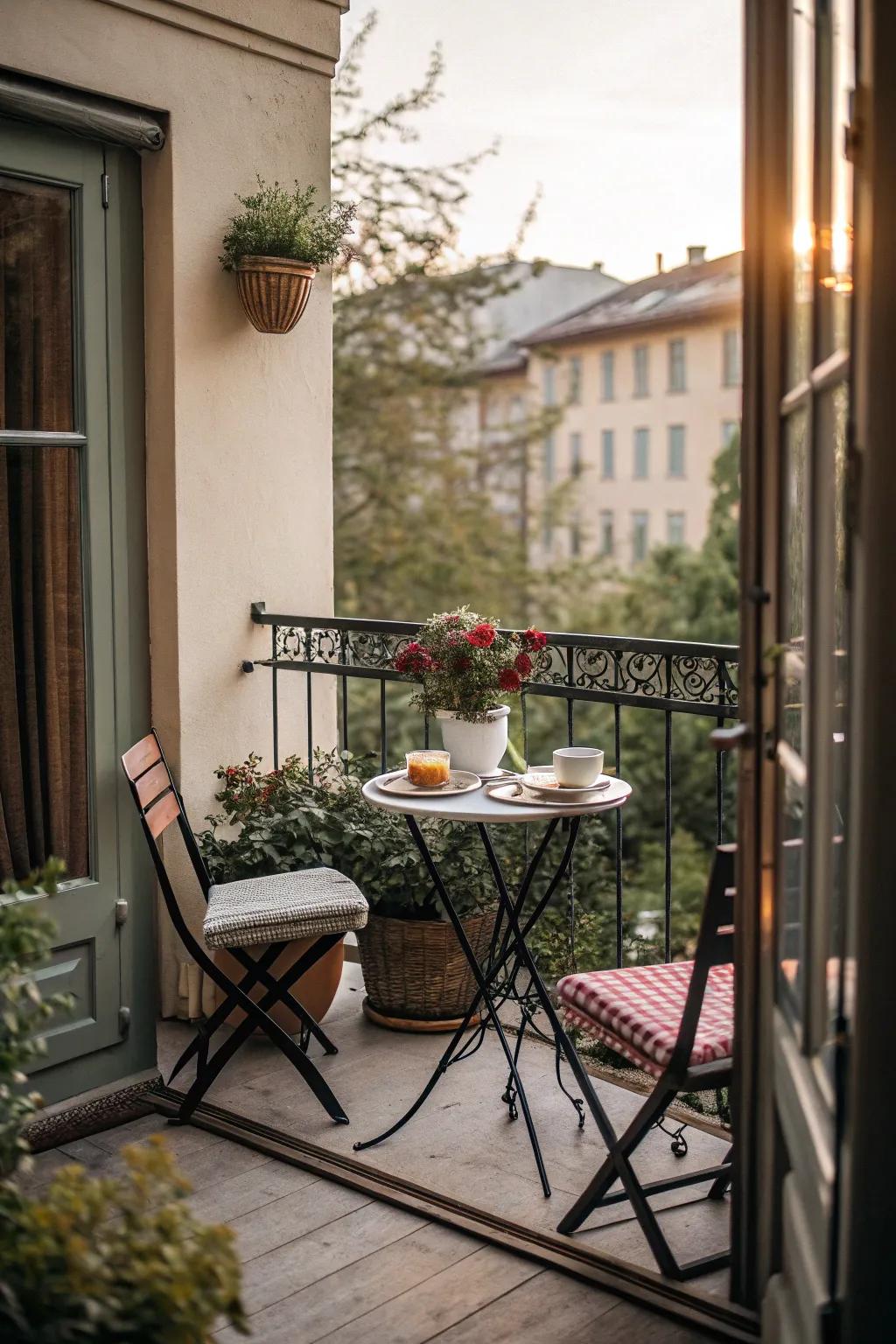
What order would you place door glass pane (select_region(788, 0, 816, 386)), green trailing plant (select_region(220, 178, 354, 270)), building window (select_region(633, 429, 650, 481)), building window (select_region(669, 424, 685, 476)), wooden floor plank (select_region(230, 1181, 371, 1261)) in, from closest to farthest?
door glass pane (select_region(788, 0, 816, 386)) → wooden floor plank (select_region(230, 1181, 371, 1261)) → green trailing plant (select_region(220, 178, 354, 270)) → building window (select_region(633, 429, 650, 481)) → building window (select_region(669, 424, 685, 476))

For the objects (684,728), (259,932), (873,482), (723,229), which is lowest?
(684,728)

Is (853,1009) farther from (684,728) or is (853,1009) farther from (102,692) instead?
(684,728)

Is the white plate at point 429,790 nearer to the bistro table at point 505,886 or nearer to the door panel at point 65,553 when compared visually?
the bistro table at point 505,886

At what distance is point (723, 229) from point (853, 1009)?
51.7ft

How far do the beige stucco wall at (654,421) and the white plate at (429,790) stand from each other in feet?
50.4

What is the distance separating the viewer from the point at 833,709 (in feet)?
5.81

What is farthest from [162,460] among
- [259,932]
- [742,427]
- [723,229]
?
[723,229]

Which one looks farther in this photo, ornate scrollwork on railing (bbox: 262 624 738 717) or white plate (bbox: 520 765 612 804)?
ornate scrollwork on railing (bbox: 262 624 738 717)

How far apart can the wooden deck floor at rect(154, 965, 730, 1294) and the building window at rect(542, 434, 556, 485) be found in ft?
45.2

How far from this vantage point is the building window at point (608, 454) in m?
19.6

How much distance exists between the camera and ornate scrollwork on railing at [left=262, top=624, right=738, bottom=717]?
333cm

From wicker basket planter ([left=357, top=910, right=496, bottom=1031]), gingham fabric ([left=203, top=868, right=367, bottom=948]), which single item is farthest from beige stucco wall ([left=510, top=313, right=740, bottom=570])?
gingham fabric ([left=203, top=868, right=367, bottom=948])

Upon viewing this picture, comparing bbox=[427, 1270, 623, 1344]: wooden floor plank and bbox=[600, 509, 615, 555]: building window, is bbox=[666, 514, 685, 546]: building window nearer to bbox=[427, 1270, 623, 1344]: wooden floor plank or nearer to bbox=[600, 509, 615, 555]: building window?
bbox=[600, 509, 615, 555]: building window

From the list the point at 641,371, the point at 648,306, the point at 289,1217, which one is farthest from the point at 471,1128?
the point at 641,371
